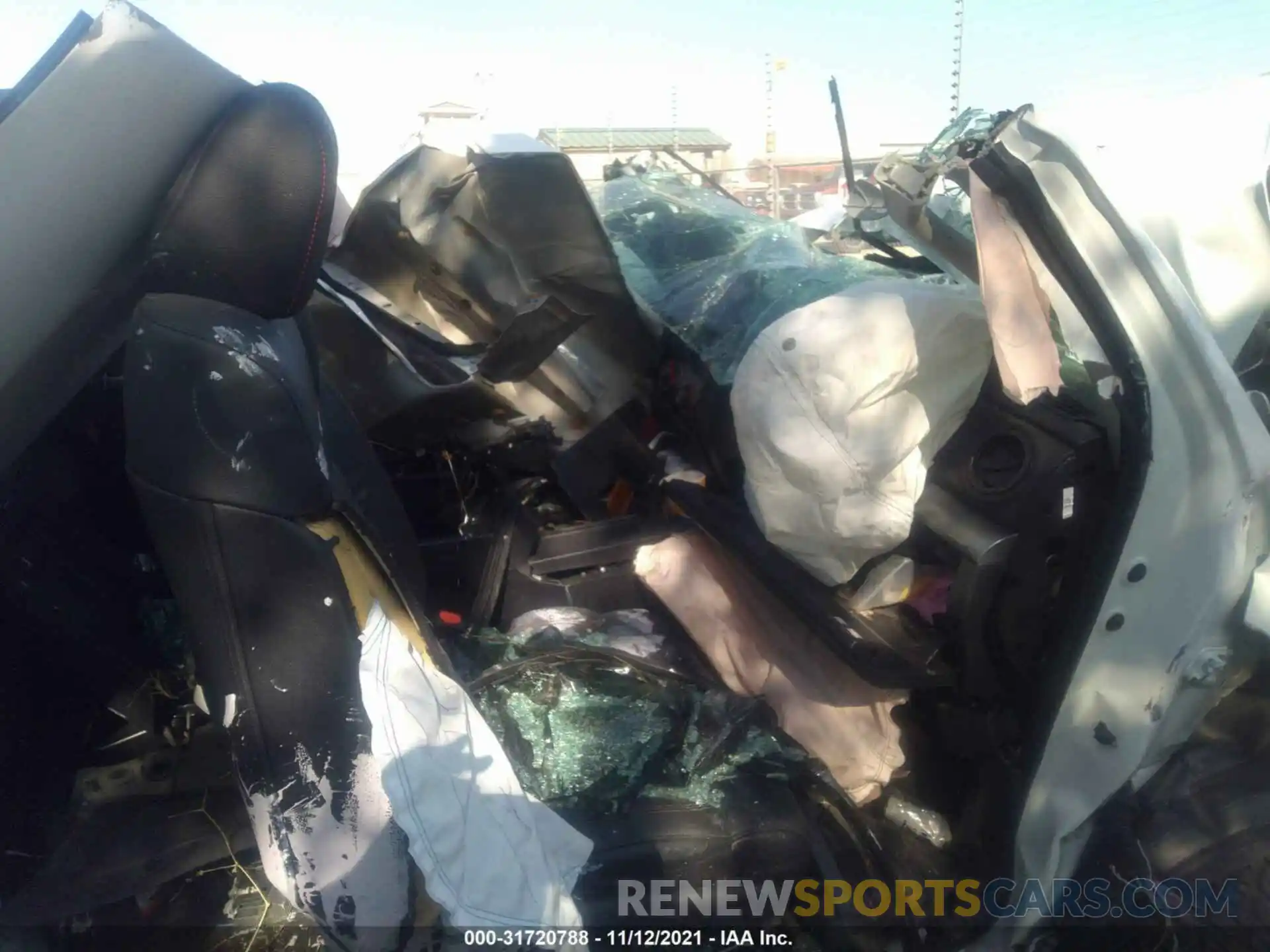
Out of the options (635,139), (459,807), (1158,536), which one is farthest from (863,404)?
(635,139)

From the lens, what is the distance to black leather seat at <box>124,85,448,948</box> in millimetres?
1314

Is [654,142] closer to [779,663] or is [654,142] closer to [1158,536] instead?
[779,663]

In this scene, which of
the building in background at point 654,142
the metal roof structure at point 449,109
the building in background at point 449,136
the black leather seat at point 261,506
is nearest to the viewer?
the black leather seat at point 261,506

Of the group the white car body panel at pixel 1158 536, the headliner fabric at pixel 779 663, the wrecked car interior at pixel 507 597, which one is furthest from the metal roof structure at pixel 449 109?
the white car body panel at pixel 1158 536

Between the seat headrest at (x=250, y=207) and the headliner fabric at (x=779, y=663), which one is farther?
the headliner fabric at (x=779, y=663)

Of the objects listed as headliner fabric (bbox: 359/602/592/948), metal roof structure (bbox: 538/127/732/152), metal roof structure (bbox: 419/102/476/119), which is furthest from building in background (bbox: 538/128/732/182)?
headliner fabric (bbox: 359/602/592/948)

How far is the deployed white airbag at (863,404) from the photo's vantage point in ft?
5.32

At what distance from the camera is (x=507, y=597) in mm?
2287

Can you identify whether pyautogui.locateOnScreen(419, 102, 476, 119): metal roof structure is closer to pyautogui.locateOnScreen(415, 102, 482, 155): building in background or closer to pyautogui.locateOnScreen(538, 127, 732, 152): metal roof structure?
pyautogui.locateOnScreen(415, 102, 482, 155): building in background

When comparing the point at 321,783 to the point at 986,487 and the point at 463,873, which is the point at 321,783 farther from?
the point at 986,487

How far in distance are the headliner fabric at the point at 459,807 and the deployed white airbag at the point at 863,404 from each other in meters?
0.75

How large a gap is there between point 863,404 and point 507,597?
3.72ft

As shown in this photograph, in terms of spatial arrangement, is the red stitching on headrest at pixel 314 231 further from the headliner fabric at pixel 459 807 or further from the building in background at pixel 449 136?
the building in background at pixel 449 136

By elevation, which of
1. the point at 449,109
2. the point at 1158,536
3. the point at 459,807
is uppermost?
the point at 449,109
